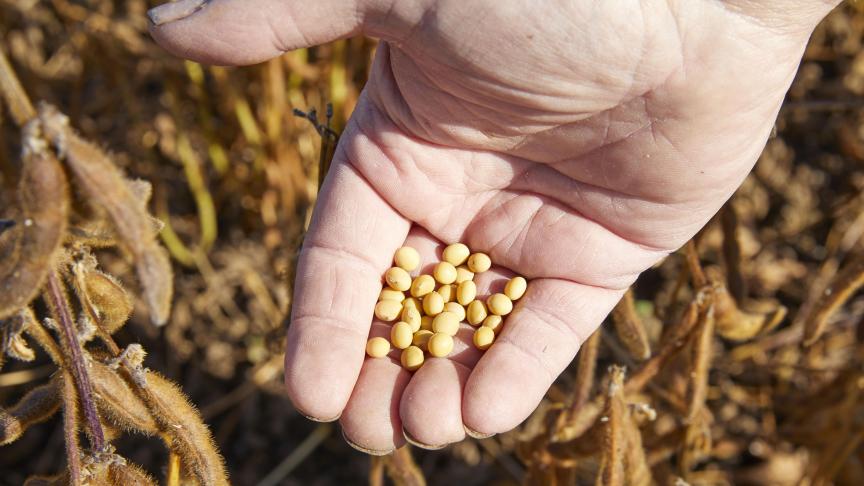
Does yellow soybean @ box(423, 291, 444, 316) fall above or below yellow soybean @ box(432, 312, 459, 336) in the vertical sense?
below

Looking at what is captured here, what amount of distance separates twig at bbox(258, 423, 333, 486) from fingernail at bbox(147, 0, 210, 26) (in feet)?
6.53

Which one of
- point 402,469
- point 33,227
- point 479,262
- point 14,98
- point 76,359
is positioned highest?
point 14,98

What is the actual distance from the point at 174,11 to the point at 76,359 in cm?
82

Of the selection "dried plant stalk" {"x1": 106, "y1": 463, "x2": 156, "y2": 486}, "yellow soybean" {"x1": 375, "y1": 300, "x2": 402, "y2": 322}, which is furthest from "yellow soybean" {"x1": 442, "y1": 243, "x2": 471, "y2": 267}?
"dried plant stalk" {"x1": 106, "y1": 463, "x2": 156, "y2": 486}

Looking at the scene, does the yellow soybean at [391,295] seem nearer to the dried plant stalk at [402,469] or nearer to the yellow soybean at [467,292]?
the yellow soybean at [467,292]

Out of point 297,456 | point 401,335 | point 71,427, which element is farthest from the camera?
point 297,456

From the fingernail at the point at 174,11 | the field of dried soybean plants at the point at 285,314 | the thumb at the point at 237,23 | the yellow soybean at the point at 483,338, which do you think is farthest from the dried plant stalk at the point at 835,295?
the fingernail at the point at 174,11

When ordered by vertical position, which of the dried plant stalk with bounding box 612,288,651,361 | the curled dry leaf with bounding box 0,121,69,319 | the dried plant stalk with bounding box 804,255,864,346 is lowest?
the dried plant stalk with bounding box 612,288,651,361

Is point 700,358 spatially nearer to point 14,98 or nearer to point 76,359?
point 76,359

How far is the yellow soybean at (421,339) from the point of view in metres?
2.17

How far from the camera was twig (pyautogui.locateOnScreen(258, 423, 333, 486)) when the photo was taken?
3186 mm

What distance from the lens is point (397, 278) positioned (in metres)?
2.21

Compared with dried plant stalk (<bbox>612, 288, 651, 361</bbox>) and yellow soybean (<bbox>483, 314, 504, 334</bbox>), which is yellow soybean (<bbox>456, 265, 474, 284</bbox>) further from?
dried plant stalk (<bbox>612, 288, 651, 361</bbox>)

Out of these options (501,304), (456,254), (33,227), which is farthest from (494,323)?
(33,227)
